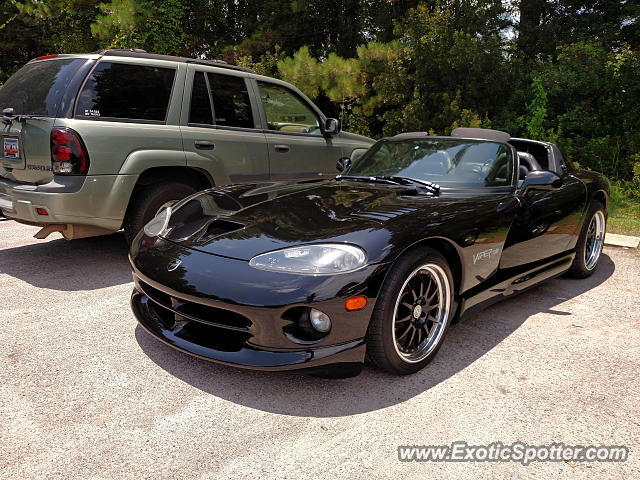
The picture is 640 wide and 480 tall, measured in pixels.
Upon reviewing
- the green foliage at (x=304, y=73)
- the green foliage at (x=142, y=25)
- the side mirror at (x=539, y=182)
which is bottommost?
the side mirror at (x=539, y=182)

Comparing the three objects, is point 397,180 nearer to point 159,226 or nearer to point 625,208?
point 159,226

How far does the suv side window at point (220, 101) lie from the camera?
5055 millimetres

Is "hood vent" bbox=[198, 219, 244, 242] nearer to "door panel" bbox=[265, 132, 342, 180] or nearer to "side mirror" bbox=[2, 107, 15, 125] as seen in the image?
"side mirror" bbox=[2, 107, 15, 125]

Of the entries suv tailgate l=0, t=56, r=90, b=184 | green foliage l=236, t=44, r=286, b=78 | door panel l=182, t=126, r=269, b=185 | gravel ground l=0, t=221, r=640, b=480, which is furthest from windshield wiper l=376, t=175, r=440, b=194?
green foliage l=236, t=44, r=286, b=78

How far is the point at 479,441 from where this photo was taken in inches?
90.6

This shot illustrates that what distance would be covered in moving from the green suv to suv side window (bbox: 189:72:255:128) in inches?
0.4

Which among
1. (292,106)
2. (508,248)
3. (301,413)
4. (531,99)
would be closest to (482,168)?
(508,248)

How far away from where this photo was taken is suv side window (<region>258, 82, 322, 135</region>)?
18.8 feet

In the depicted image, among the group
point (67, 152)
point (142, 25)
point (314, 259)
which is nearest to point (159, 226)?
point (314, 259)

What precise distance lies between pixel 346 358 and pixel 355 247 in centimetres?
54

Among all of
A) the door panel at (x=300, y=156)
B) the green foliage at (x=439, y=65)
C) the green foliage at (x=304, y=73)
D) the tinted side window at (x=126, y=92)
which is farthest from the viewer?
the green foliage at (x=304, y=73)

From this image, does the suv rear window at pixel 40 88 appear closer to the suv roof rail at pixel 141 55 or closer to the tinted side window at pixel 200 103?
the suv roof rail at pixel 141 55

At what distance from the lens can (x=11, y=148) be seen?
4.31 metres

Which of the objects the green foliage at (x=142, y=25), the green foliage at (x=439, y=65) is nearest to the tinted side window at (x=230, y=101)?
the green foliage at (x=439, y=65)
